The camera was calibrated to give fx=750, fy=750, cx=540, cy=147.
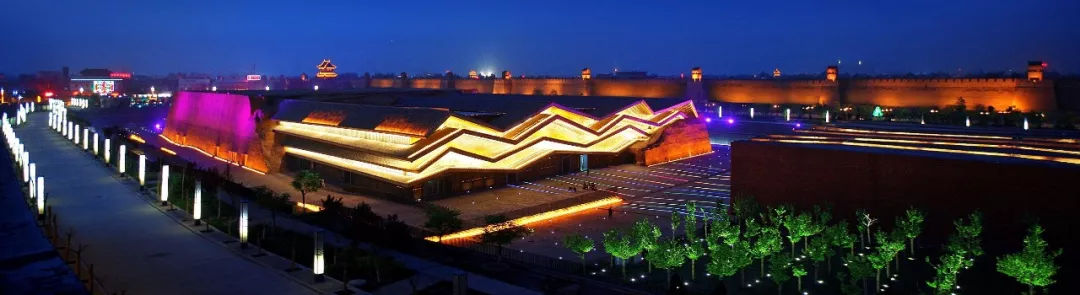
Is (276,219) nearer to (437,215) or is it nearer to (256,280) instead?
(437,215)

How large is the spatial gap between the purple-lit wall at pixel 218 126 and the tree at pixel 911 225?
28626 millimetres

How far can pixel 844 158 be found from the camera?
21.1 meters

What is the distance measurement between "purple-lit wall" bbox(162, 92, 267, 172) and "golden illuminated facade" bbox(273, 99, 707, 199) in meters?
1.81

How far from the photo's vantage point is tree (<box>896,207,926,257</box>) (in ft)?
57.3

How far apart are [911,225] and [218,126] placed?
3634 centimetres

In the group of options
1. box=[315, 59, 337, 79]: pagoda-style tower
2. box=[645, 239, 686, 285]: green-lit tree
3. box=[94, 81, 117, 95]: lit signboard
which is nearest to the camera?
box=[645, 239, 686, 285]: green-lit tree

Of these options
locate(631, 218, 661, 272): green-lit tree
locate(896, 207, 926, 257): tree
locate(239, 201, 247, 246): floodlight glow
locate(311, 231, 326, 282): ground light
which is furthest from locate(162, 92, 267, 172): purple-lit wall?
locate(896, 207, 926, 257): tree

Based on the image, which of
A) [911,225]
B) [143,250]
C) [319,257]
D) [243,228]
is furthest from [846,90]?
[143,250]

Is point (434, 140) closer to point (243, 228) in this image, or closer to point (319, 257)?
point (243, 228)

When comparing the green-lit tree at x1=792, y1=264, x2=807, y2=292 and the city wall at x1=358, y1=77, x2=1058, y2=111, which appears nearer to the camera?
the green-lit tree at x1=792, y1=264, x2=807, y2=292

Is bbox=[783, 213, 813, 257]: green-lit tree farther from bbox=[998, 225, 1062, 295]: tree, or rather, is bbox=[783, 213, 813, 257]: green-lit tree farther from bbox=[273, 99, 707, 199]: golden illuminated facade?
bbox=[273, 99, 707, 199]: golden illuminated facade

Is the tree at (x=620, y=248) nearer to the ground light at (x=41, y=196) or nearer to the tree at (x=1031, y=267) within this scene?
the tree at (x=1031, y=267)

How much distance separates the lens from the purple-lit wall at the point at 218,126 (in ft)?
124

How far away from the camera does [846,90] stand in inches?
2291
